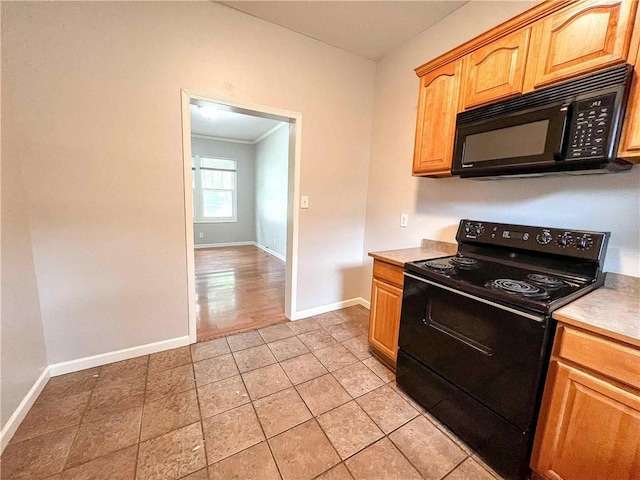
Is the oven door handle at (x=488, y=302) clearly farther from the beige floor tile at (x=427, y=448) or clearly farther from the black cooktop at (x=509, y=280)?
the beige floor tile at (x=427, y=448)

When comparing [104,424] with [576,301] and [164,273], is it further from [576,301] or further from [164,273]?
[576,301]

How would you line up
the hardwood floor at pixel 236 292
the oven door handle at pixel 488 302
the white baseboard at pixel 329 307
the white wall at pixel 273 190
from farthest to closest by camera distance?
the white wall at pixel 273 190 < the white baseboard at pixel 329 307 < the hardwood floor at pixel 236 292 < the oven door handle at pixel 488 302

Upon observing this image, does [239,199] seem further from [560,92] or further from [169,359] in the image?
[560,92]

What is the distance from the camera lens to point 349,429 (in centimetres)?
145

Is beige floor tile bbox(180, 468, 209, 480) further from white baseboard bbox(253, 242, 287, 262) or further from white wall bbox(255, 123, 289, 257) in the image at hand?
white baseboard bbox(253, 242, 287, 262)

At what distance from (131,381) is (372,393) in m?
1.67

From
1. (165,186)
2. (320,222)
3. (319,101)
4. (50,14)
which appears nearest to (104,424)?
(165,186)

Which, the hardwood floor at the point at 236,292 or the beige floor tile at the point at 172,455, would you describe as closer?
the beige floor tile at the point at 172,455

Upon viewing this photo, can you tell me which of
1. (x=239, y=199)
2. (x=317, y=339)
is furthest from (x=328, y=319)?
(x=239, y=199)

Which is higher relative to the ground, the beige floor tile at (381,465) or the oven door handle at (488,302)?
the oven door handle at (488,302)

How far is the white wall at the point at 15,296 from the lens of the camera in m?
1.38

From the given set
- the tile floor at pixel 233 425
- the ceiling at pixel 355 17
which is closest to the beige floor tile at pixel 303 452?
the tile floor at pixel 233 425

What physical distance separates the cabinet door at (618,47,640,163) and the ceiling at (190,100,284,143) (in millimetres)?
3836

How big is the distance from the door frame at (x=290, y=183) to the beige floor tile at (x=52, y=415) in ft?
2.52
